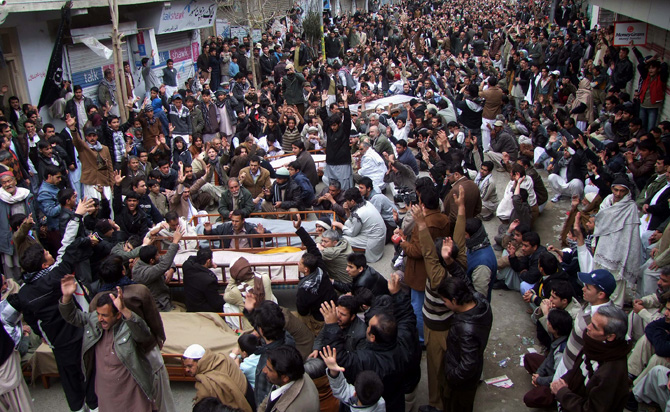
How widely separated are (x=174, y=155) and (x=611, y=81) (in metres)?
9.77

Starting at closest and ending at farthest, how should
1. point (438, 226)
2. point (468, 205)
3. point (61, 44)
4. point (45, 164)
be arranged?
point (438, 226) → point (468, 205) → point (45, 164) → point (61, 44)

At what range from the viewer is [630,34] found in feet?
37.6

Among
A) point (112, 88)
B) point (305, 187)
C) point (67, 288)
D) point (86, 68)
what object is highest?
point (86, 68)

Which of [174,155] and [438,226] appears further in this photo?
[174,155]

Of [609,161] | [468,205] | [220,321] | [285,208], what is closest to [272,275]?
[220,321]

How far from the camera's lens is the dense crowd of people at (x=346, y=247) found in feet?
13.6

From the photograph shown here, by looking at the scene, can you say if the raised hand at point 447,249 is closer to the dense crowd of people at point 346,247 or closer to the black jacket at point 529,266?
the dense crowd of people at point 346,247

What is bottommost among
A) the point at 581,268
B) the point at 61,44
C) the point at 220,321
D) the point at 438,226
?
the point at 220,321

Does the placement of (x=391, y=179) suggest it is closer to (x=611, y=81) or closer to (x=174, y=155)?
(x=174, y=155)

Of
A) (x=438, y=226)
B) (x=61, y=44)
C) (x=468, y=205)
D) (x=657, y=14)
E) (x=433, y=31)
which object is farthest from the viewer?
(x=433, y=31)

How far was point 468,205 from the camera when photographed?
Answer: 6758mm

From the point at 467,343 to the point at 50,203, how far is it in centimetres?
546

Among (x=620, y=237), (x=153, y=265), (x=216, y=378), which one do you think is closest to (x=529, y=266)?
(x=620, y=237)

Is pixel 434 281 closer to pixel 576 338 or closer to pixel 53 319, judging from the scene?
pixel 576 338
